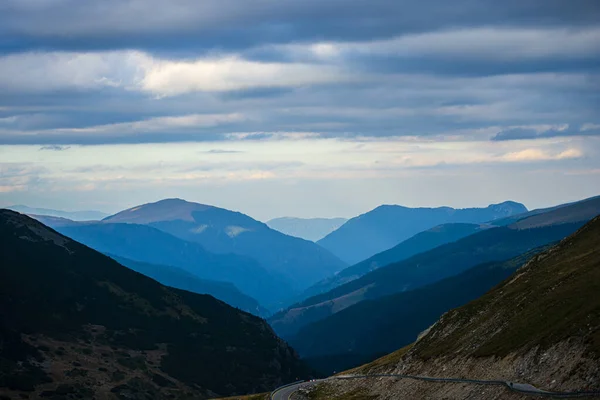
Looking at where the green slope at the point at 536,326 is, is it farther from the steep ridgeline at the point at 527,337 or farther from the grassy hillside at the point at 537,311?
the steep ridgeline at the point at 527,337

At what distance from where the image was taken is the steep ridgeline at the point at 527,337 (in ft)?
297

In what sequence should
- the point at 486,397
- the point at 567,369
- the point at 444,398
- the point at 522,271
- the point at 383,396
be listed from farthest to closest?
the point at 522,271 < the point at 383,396 < the point at 444,398 < the point at 486,397 < the point at 567,369

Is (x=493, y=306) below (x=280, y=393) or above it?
above

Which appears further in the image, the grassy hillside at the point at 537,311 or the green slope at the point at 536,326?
the grassy hillside at the point at 537,311

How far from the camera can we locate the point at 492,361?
106125mm

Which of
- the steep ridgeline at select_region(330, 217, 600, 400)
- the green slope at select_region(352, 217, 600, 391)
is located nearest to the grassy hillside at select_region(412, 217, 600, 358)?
the green slope at select_region(352, 217, 600, 391)

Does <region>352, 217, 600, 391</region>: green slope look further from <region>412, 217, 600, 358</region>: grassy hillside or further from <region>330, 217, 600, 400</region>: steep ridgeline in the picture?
<region>330, 217, 600, 400</region>: steep ridgeline

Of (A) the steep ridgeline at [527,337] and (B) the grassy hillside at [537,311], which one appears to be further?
(B) the grassy hillside at [537,311]

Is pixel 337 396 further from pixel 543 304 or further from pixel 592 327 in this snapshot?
pixel 592 327

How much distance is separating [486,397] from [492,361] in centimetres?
1181

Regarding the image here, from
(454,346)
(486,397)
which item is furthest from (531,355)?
(454,346)

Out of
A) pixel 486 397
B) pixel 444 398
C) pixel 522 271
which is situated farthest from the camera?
pixel 522 271

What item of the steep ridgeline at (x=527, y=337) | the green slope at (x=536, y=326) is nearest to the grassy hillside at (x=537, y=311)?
the green slope at (x=536, y=326)

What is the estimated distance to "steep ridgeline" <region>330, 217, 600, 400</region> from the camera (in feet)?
297
